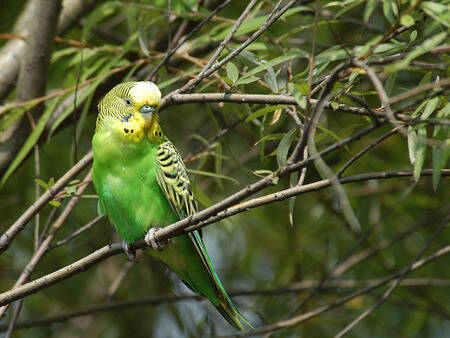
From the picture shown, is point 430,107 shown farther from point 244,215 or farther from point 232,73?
point 244,215

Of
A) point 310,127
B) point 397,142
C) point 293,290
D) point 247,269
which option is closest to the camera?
point 310,127

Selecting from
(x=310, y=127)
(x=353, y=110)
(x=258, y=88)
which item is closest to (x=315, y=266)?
(x=258, y=88)

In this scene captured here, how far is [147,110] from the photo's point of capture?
9.43 feet

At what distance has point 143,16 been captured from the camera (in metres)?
3.65

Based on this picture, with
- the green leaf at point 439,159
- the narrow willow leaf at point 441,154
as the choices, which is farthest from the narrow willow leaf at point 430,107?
the green leaf at point 439,159

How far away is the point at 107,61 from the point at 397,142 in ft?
7.70

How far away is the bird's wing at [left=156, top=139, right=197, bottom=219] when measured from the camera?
A: 3.14 meters

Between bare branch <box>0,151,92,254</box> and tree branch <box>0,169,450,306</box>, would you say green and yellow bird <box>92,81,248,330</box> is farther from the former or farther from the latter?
tree branch <box>0,169,450,306</box>

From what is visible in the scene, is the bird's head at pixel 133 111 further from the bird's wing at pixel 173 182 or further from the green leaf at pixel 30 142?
the green leaf at pixel 30 142

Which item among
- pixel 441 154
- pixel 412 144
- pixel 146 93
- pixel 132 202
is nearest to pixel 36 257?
pixel 132 202

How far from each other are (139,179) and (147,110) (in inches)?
17.1

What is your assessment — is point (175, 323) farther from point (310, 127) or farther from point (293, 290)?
point (310, 127)

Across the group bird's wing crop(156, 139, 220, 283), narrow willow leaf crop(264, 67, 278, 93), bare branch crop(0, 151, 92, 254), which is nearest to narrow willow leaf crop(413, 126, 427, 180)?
narrow willow leaf crop(264, 67, 278, 93)

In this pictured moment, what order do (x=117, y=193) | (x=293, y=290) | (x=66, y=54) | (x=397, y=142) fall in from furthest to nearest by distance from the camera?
(x=397, y=142) < (x=293, y=290) < (x=66, y=54) < (x=117, y=193)
